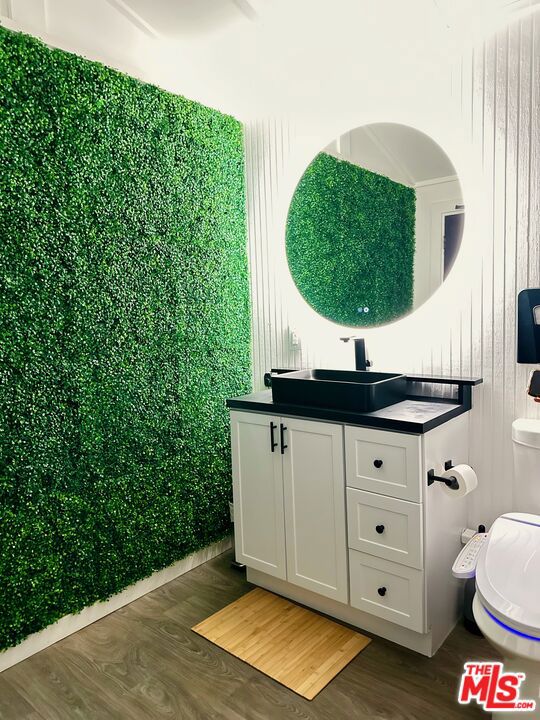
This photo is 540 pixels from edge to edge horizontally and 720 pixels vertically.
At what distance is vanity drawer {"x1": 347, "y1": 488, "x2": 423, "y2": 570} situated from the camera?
1.91m

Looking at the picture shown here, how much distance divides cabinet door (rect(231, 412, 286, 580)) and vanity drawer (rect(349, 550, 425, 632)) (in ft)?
1.26

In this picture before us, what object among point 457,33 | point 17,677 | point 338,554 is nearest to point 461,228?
point 457,33

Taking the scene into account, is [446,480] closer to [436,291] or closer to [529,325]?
[529,325]

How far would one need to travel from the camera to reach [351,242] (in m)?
2.56

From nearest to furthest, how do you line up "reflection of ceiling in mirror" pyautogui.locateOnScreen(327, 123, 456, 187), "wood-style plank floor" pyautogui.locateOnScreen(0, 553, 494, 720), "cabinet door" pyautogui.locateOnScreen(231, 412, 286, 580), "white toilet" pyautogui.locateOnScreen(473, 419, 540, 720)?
"white toilet" pyautogui.locateOnScreen(473, 419, 540, 720) < "wood-style plank floor" pyautogui.locateOnScreen(0, 553, 494, 720) < "reflection of ceiling in mirror" pyautogui.locateOnScreen(327, 123, 456, 187) < "cabinet door" pyautogui.locateOnScreen(231, 412, 286, 580)

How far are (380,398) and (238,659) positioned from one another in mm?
1143

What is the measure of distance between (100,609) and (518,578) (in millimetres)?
1737

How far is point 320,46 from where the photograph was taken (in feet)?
7.95


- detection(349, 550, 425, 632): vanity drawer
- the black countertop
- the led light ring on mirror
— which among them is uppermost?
the led light ring on mirror

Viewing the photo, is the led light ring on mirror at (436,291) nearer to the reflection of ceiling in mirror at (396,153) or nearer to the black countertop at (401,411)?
the reflection of ceiling in mirror at (396,153)

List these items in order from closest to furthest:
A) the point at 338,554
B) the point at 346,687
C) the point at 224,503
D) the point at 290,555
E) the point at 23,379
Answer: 1. the point at 346,687
2. the point at 23,379
3. the point at 338,554
4. the point at 290,555
5. the point at 224,503

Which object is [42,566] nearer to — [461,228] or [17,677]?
[17,677]

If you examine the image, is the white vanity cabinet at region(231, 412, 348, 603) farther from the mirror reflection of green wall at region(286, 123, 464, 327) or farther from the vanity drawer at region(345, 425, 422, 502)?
the mirror reflection of green wall at region(286, 123, 464, 327)

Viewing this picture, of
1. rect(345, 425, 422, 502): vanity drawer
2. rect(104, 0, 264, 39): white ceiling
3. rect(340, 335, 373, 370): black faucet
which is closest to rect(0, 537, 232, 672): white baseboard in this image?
rect(345, 425, 422, 502): vanity drawer
